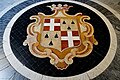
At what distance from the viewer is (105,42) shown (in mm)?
1946

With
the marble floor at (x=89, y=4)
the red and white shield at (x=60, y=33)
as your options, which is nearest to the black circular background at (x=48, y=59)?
the marble floor at (x=89, y=4)

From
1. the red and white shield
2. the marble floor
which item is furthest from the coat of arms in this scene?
the marble floor

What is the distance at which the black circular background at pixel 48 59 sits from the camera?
1683 millimetres

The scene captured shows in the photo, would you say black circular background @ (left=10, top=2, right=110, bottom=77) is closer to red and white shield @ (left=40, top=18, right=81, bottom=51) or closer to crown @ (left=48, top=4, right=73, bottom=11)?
crown @ (left=48, top=4, right=73, bottom=11)

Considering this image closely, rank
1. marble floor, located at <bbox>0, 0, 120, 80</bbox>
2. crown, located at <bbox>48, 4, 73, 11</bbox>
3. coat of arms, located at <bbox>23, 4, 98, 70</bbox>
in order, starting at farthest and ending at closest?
crown, located at <bbox>48, 4, 73, 11</bbox> → coat of arms, located at <bbox>23, 4, 98, 70</bbox> → marble floor, located at <bbox>0, 0, 120, 80</bbox>

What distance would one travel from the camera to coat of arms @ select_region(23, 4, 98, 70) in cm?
181

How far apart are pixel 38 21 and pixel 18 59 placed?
0.59 meters

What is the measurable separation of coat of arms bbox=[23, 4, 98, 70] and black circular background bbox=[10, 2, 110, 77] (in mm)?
45

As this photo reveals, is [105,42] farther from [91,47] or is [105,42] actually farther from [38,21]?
[38,21]

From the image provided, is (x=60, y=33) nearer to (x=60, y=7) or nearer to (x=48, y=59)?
(x=48, y=59)

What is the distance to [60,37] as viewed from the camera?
1.98m

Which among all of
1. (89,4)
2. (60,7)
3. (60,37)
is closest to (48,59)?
(60,37)

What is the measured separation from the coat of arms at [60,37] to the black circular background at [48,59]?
0.04 m

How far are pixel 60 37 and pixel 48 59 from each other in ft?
1.03
